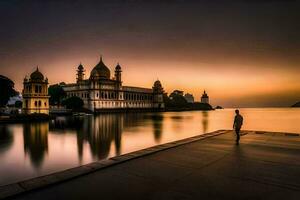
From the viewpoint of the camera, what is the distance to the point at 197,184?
5777mm

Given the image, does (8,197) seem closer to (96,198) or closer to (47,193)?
(47,193)

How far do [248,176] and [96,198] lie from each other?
4.07 metres

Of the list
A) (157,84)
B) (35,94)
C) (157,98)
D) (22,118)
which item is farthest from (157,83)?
(22,118)

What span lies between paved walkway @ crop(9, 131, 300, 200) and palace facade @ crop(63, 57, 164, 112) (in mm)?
82627

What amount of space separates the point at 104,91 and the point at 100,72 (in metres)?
9.10

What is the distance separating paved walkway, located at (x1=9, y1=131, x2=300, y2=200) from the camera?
523cm

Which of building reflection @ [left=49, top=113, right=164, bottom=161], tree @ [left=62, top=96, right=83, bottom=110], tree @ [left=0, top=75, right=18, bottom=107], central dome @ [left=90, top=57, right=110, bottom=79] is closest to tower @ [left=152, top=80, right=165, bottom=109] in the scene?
central dome @ [left=90, top=57, right=110, bottom=79]

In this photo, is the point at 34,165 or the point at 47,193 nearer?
the point at 47,193

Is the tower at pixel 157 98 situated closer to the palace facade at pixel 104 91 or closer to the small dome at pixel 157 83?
the small dome at pixel 157 83

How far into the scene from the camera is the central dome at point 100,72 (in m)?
95.6

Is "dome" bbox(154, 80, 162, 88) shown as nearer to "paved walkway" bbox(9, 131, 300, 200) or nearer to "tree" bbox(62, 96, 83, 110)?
"tree" bbox(62, 96, 83, 110)

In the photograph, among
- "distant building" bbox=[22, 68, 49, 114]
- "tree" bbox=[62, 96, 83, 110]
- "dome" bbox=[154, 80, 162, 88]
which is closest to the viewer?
"distant building" bbox=[22, 68, 49, 114]

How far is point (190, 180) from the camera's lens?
20.0ft

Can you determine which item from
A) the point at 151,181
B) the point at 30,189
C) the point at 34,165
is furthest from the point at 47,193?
the point at 34,165
